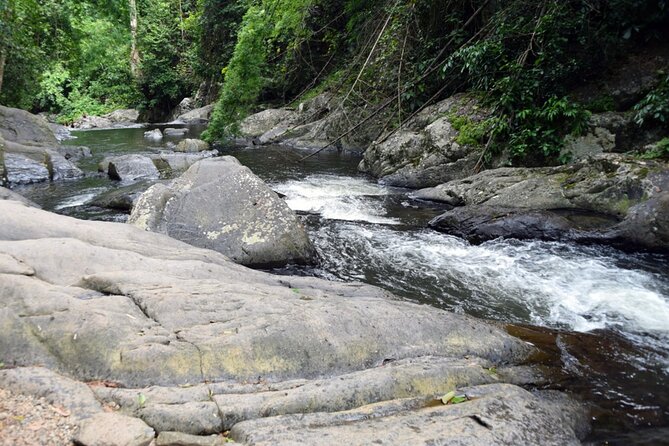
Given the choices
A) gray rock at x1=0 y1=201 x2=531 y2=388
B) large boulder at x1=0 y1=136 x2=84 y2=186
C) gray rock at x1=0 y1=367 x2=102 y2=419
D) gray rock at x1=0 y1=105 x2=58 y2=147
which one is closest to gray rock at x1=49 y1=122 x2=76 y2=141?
gray rock at x1=0 y1=105 x2=58 y2=147

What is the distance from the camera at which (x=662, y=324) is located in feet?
15.4

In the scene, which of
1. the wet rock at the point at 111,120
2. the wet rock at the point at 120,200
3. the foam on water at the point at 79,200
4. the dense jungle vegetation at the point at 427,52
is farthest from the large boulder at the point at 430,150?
the wet rock at the point at 111,120

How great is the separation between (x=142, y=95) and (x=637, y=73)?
32.7 meters

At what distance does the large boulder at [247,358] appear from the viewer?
2.54 meters

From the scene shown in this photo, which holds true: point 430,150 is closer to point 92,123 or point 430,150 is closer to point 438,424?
point 438,424

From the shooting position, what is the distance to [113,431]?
2.29m

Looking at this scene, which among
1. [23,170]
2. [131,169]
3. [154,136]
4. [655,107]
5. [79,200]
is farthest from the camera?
[154,136]

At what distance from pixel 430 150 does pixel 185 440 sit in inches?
398

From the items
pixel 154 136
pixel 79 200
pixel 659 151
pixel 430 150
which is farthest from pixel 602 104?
pixel 154 136

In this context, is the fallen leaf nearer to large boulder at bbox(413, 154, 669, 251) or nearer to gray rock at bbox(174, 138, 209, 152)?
large boulder at bbox(413, 154, 669, 251)

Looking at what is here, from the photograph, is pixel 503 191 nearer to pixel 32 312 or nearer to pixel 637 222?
pixel 637 222

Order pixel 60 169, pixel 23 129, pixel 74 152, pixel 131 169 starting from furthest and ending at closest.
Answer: pixel 74 152, pixel 23 129, pixel 60 169, pixel 131 169

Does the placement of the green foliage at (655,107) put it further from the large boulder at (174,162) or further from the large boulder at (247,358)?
the large boulder at (174,162)

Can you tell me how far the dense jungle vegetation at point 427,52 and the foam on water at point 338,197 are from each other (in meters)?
1.82
